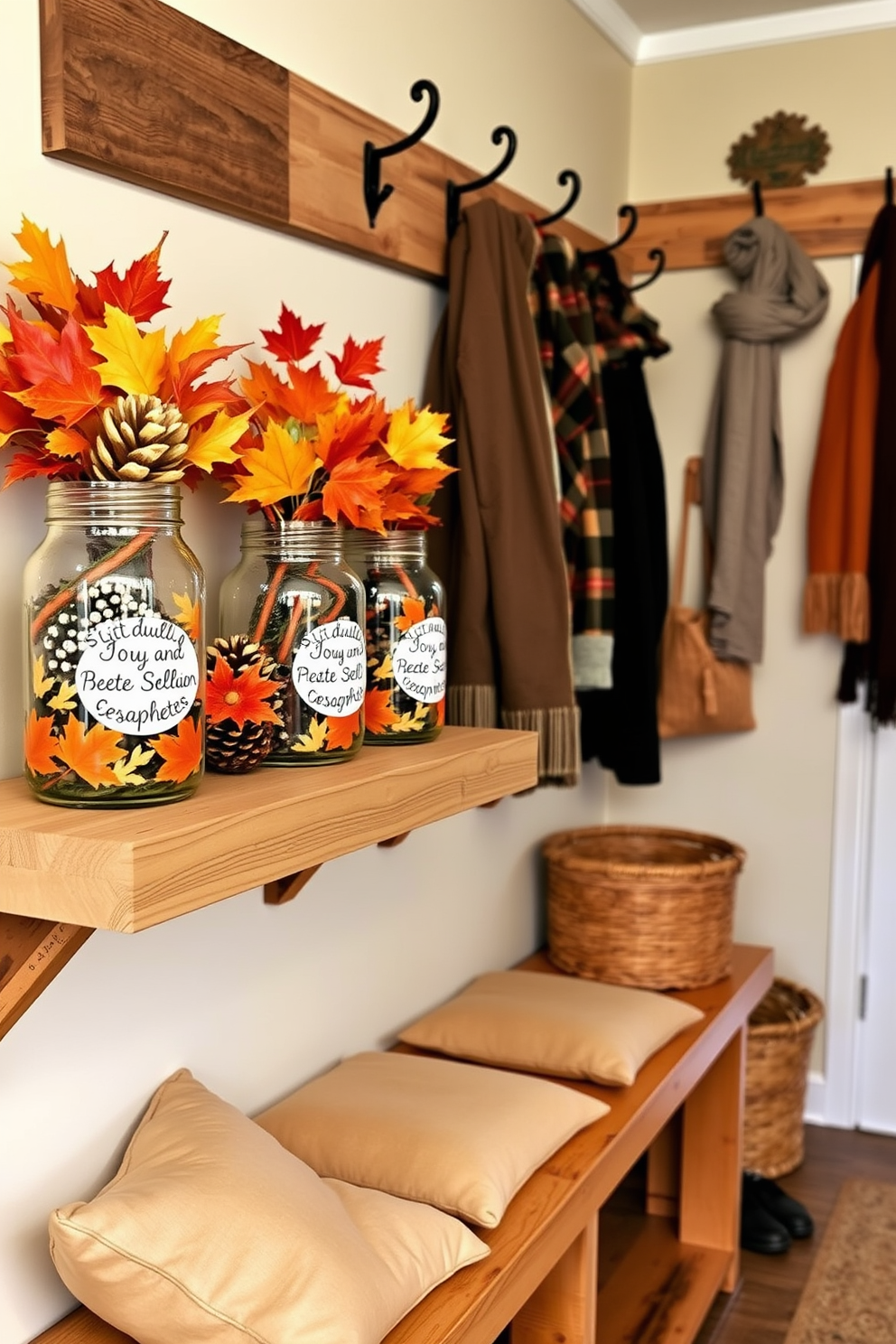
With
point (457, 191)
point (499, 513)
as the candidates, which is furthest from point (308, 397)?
point (457, 191)

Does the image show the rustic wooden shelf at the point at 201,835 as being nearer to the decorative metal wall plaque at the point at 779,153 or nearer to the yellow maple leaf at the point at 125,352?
the yellow maple leaf at the point at 125,352

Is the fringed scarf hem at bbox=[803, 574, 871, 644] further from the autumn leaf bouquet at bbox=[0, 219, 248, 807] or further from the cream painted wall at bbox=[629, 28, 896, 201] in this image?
the autumn leaf bouquet at bbox=[0, 219, 248, 807]

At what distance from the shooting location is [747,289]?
267 centimetres

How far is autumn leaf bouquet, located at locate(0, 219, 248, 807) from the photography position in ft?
3.29

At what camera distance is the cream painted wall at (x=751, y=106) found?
262 cm

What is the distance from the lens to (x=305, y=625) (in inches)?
49.7

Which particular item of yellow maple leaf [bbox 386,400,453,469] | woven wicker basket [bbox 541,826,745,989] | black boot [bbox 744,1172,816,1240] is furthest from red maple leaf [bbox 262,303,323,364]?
black boot [bbox 744,1172,816,1240]

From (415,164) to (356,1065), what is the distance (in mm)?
1222

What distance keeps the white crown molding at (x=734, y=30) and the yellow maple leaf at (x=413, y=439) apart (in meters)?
1.47

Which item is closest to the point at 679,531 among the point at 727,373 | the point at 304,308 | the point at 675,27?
the point at 727,373

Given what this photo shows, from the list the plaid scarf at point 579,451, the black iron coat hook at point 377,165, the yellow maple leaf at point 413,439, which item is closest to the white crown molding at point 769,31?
the plaid scarf at point 579,451

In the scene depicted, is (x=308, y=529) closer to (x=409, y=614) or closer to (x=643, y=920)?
(x=409, y=614)

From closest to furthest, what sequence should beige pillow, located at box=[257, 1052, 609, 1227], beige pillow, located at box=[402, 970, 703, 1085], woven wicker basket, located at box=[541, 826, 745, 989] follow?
beige pillow, located at box=[257, 1052, 609, 1227], beige pillow, located at box=[402, 970, 703, 1085], woven wicker basket, located at box=[541, 826, 745, 989]

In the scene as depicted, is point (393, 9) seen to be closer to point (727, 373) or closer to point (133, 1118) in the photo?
point (727, 373)
